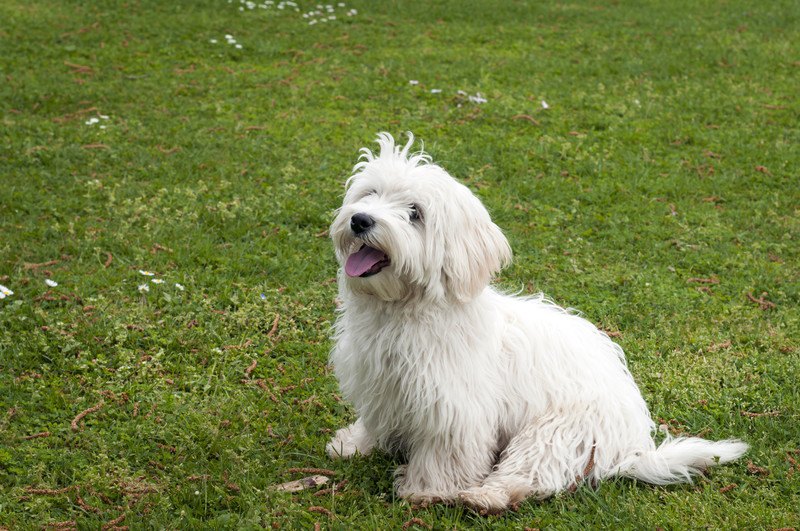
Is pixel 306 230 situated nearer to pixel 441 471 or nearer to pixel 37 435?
pixel 37 435

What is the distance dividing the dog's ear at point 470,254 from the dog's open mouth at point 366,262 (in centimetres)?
27

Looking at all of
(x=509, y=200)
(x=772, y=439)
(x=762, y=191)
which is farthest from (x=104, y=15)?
(x=772, y=439)

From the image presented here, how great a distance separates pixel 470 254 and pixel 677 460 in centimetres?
130

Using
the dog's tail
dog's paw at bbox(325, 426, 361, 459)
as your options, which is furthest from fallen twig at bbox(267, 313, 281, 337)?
the dog's tail

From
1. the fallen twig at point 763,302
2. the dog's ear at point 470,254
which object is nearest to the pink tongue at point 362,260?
the dog's ear at point 470,254

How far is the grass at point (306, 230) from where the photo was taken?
12.6 feet

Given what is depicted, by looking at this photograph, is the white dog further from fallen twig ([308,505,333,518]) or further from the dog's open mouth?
fallen twig ([308,505,333,518])

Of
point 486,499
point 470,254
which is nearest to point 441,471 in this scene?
point 486,499

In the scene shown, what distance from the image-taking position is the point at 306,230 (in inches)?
250

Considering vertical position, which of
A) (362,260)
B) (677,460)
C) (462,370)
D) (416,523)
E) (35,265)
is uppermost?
(362,260)

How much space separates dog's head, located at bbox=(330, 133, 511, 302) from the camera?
339 centimetres

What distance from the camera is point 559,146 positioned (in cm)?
807

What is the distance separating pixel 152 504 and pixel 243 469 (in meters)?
0.43

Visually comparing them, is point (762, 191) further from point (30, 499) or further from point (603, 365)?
point (30, 499)
